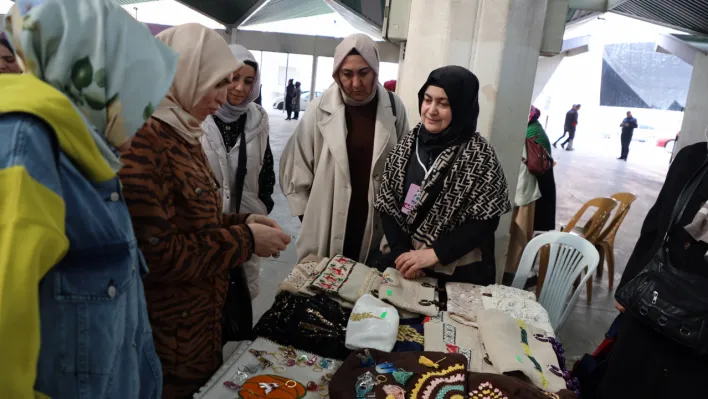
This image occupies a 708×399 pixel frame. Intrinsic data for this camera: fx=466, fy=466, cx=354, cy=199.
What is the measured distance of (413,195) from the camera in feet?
6.47

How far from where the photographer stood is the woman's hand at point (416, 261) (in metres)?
1.84

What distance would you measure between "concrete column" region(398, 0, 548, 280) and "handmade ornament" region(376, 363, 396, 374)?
93.9 inches

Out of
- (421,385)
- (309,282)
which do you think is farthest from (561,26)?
(421,385)

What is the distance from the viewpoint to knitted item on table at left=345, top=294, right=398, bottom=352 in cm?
142

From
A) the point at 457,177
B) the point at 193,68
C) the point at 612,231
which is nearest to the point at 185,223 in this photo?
the point at 193,68

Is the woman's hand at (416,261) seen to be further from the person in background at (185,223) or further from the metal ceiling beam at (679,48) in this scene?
the metal ceiling beam at (679,48)

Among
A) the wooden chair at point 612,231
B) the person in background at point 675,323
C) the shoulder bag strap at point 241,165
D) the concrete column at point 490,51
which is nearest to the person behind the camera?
the person in background at point 675,323

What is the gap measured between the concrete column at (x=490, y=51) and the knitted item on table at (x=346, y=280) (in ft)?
6.06

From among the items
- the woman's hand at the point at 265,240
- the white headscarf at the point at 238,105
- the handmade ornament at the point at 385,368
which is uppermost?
the white headscarf at the point at 238,105

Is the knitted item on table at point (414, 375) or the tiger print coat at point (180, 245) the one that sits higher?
the tiger print coat at point (180, 245)

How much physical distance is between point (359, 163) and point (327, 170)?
0.17m

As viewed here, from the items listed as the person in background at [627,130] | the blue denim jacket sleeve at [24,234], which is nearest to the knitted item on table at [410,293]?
the blue denim jacket sleeve at [24,234]

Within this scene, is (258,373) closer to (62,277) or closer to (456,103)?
(62,277)

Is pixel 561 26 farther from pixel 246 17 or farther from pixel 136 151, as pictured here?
pixel 246 17
